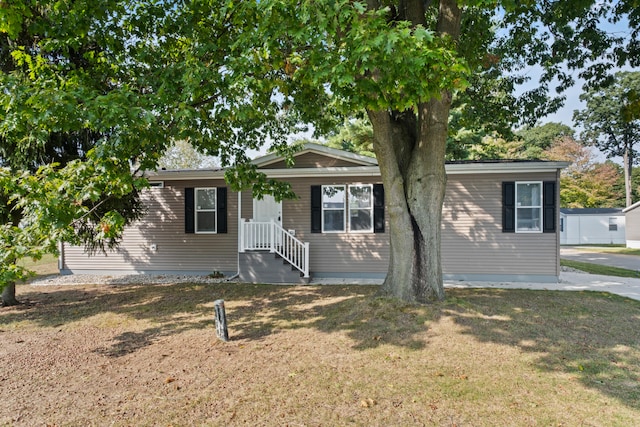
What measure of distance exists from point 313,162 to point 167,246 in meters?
5.03

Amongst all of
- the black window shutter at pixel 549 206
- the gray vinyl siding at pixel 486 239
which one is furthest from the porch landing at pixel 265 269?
the black window shutter at pixel 549 206

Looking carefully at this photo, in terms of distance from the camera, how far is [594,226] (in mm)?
27203

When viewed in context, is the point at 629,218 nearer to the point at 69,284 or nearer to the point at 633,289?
the point at 633,289

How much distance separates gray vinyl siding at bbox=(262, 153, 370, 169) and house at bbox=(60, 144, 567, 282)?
0.03 meters

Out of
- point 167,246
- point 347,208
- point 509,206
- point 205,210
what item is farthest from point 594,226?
point 167,246

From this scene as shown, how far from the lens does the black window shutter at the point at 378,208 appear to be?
9.72 m

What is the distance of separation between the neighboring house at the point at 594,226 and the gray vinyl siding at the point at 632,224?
111 centimetres

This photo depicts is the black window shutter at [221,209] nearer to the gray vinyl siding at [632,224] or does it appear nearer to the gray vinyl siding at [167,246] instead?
the gray vinyl siding at [167,246]

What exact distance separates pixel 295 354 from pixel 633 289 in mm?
8391

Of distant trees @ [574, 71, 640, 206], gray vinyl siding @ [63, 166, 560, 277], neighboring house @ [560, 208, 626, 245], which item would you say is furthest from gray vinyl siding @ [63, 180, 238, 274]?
distant trees @ [574, 71, 640, 206]

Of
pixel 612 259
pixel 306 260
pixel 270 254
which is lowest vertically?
pixel 612 259

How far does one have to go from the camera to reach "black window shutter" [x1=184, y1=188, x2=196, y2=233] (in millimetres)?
10664

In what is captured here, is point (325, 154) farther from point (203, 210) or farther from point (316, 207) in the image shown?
point (203, 210)

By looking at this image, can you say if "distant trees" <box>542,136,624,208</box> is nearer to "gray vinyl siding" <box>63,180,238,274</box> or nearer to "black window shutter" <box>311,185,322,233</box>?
"black window shutter" <box>311,185,322,233</box>
